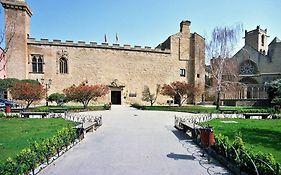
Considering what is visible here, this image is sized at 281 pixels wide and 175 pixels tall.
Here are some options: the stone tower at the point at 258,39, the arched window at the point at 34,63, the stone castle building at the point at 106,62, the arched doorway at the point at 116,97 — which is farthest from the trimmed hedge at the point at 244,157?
the stone tower at the point at 258,39

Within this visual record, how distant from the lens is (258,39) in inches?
2432

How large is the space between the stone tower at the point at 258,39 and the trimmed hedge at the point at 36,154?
6611cm

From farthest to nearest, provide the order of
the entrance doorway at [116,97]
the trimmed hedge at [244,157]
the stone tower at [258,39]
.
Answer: the stone tower at [258,39], the entrance doorway at [116,97], the trimmed hedge at [244,157]

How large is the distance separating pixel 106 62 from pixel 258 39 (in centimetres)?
4848

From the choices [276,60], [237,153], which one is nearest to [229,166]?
[237,153]

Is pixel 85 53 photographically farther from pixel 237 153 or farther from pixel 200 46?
pixel 237 153

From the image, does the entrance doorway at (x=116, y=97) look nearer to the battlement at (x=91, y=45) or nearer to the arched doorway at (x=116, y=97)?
the arched doorway at (x=116, y=97)

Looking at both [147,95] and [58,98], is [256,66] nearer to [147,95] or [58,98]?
[147,95]

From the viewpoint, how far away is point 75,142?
8297 millimetres

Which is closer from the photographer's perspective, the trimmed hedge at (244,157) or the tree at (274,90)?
the trimmed hedge at (244,157)

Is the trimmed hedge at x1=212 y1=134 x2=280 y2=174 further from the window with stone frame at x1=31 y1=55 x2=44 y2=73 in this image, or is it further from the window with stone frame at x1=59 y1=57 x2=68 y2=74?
the window with stone frame at x1=31 y1=55 x2=44 y2=73

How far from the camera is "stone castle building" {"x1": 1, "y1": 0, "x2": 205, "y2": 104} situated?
3222 centimetres

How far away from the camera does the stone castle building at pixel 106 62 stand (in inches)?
1268

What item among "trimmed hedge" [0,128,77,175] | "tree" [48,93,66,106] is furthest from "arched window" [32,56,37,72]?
"trimmed hedge" [0,128,77,175]
